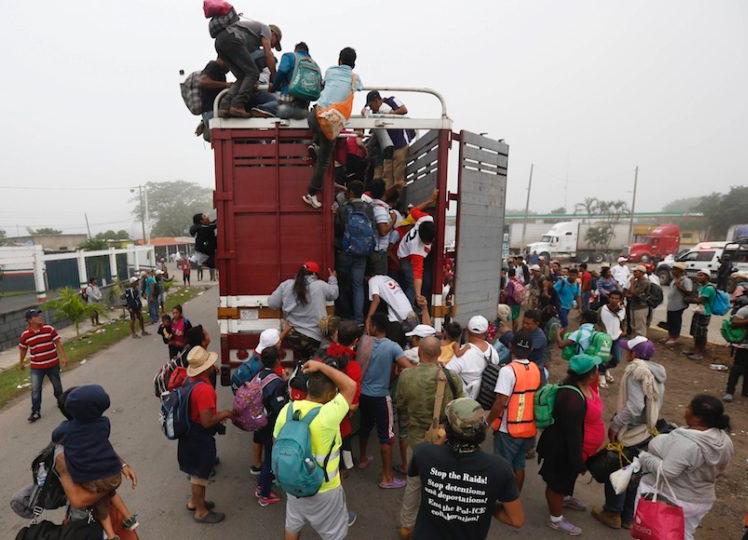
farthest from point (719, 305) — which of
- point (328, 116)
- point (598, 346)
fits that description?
point (328, 116)

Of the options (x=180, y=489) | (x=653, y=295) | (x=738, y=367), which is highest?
(x=653, y=295)

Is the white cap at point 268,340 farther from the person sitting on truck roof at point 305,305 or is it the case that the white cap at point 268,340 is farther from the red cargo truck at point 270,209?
the red cargo truck at point 270,209

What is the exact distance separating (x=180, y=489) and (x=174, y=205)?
75501 millimetres

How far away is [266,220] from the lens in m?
4.00

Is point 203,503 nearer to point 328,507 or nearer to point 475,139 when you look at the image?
point 328,507

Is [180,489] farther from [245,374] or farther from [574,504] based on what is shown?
[574,504]

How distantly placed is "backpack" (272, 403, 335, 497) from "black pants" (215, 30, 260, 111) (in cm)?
303

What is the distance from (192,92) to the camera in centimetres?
456

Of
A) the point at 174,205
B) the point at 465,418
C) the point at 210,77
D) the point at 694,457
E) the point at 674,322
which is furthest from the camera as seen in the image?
the point at 174,205

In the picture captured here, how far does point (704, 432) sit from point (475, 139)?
10.4 feet

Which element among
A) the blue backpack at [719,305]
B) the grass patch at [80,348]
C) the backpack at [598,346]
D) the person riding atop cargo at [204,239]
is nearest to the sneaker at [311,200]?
the person riding atop cargo at [204,239]

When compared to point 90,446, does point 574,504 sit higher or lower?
lower

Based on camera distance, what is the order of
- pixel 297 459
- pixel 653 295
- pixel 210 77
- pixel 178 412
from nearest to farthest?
pixel 297 459, pixel 178 412, pixel 210 77, pixel 653 295

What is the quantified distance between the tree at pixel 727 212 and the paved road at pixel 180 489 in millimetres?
53986
